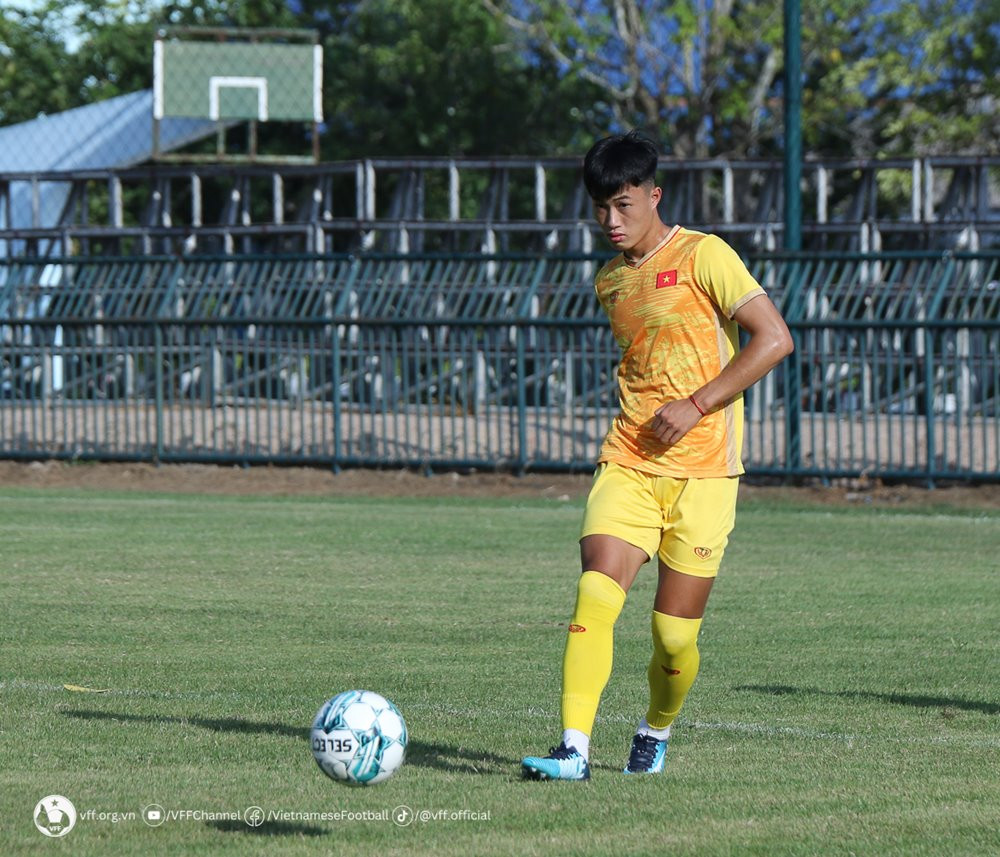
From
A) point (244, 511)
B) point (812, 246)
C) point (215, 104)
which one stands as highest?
point (215, 104)

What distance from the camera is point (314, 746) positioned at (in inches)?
209

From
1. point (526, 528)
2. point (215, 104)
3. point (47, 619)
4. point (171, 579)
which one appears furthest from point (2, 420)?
point (215, 104)

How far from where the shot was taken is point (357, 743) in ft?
17.3

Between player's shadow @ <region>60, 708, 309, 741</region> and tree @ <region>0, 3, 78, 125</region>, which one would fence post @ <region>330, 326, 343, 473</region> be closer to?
player's shadow @ <region>60, 708, 309, 741</region>

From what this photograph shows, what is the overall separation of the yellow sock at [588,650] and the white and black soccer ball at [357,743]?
806 mm

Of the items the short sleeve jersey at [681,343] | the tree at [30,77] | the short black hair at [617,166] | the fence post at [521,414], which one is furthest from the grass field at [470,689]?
the tree at [30,77]

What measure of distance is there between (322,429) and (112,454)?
2.66m

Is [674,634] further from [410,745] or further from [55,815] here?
[55,815]

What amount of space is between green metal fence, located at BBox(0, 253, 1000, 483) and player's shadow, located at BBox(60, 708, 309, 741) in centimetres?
1261

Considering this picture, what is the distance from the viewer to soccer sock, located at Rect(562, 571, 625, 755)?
236 inches

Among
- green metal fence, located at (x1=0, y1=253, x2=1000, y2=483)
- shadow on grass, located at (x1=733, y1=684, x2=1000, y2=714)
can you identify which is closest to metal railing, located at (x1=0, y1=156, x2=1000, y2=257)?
green metal fence, located at (x1=0, y1=253, x2=1000, y2=483)

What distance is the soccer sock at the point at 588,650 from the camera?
5.99 meters

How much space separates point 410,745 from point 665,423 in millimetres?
1611

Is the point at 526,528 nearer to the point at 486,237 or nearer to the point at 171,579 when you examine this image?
the point at 171,579
